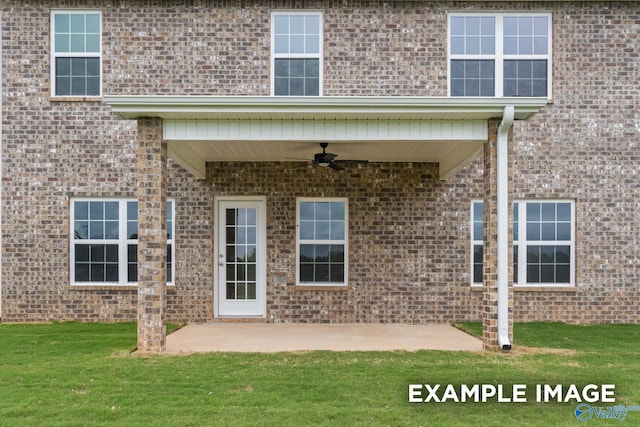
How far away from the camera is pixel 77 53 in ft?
33.7

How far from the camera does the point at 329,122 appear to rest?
730cm

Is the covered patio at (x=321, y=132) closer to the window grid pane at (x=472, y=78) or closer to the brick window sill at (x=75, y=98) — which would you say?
the window grid pane at (x=472, y=78)

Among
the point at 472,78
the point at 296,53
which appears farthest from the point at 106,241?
the point at 472,78

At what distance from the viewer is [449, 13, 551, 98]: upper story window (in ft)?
33.9

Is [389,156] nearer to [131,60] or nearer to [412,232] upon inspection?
[412,232]

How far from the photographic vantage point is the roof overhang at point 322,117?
691 cm

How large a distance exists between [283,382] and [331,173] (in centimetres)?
529

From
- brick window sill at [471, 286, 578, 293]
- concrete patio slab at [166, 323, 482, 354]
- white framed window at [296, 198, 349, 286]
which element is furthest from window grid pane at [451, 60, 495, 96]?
concrete patio slab at [166, 323, 482, 354]

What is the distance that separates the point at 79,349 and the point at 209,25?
6.17 meters

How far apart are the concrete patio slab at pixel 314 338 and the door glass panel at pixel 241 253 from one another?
2.23ft

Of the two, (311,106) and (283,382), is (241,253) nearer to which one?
(311,106)

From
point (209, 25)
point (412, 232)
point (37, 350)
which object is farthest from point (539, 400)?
point (209, 25)

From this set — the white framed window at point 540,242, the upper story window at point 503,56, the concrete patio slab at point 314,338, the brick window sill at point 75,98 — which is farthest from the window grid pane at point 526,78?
the brick window sill at point 75,98

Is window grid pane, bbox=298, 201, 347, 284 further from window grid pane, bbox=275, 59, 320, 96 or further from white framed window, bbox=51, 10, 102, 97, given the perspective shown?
white framed window, bbox=51, 10, 102, 97
